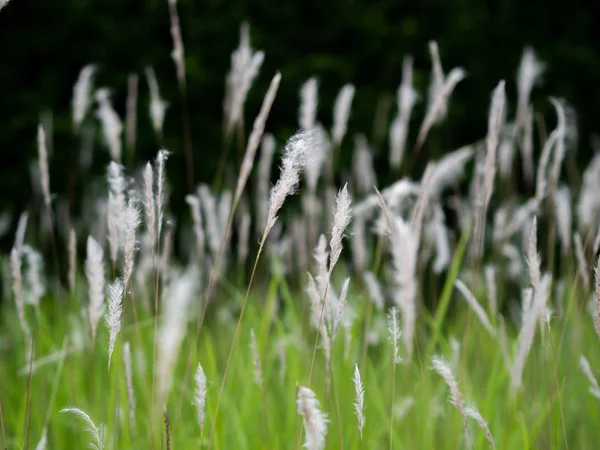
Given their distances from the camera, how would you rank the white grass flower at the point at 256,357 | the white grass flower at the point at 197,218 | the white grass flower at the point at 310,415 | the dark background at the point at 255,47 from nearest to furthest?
the white grass flower at the point at 310,415, the white grass flower at the point at 256,357, the white grass flower at the point at 197,218, the dark background at the point at 255,47

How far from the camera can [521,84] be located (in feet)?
5.57

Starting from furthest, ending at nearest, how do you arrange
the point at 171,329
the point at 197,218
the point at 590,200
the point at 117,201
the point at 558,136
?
1. the point at 590,200
2. the point at 197,218
3. the point at 558,136
4. the point at 117,201
5. the point at 171,329

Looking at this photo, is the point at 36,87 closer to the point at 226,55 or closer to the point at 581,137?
the point at 226,55

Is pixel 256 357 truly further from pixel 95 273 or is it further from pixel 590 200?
pixel 590 200

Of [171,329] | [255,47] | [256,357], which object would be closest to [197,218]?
[256,357]

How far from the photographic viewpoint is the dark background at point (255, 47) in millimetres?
3662

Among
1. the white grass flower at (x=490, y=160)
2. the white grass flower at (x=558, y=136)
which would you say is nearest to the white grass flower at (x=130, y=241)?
the white grass flower at (x=490, y=160)

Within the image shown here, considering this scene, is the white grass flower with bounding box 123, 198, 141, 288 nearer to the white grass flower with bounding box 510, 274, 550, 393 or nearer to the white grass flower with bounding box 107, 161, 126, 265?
the white grass flower with bounding box 107, 161, 126, 265

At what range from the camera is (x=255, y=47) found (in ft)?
11.8

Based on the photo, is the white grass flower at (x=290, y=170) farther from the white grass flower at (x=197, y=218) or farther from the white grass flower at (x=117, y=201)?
the white grass flower at (x=197, y=218)

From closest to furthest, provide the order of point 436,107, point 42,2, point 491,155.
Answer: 1. point 491,155
2. point 436,107
3. point 42,2

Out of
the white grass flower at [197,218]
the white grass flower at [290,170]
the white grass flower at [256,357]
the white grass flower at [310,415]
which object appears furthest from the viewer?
the white grass flower at [197,218]

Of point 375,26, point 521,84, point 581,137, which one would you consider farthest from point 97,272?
point 581,137

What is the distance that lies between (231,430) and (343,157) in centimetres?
244
